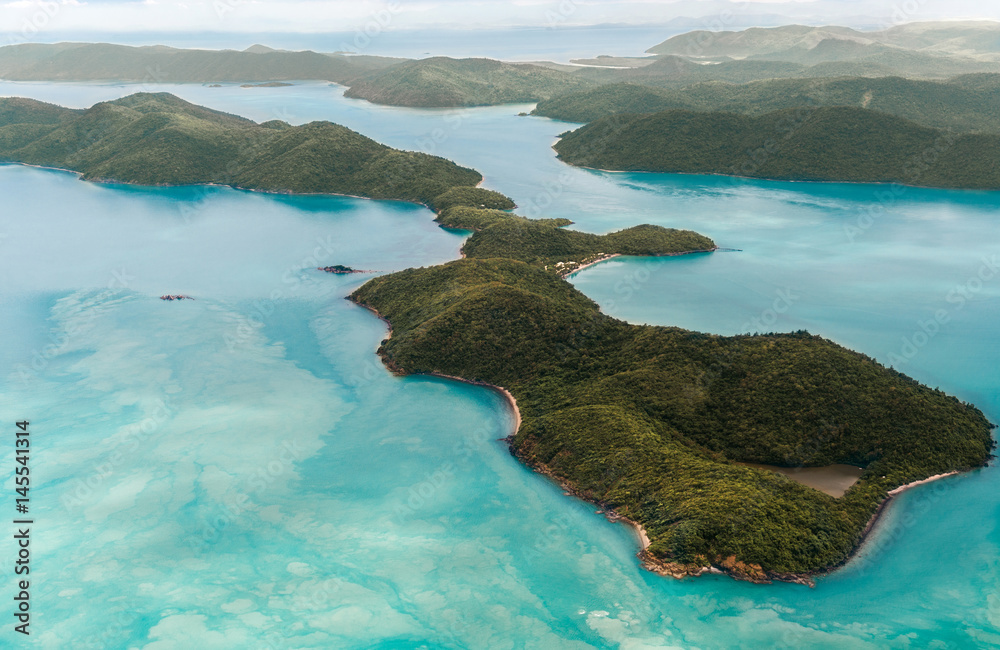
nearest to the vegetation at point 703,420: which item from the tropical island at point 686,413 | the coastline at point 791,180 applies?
the tropical island at point 686,413

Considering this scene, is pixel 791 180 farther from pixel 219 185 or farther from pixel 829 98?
pixel 219 185

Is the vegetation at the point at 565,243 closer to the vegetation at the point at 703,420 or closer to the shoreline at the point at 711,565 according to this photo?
the vegetation at the point at 703,420

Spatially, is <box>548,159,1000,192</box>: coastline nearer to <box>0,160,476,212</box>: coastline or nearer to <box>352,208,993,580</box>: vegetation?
<box>0,160,476,212</box>: coastline

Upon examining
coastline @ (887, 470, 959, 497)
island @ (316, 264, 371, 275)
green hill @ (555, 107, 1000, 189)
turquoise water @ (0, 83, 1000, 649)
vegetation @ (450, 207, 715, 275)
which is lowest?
turquoise water @ (0, 83, 1000, 649)

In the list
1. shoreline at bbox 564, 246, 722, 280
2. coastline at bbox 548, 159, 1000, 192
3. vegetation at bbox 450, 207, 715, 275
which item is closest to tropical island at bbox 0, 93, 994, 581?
shoreline at bbox 564, 246, 722, 280

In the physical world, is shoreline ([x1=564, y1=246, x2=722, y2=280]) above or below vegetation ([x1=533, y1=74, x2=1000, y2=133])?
below

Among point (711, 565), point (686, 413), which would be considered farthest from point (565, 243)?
point (711, 565)
